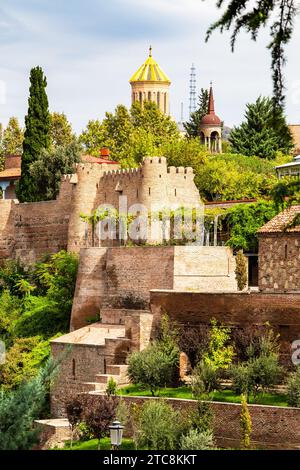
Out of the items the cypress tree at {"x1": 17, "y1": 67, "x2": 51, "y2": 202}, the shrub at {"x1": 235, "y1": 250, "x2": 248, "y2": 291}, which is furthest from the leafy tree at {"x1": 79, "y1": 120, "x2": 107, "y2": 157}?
the shrub at {"x1": 235, "y1": 250, "x2": 248, "y2": 291}

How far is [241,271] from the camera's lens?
34906 mm

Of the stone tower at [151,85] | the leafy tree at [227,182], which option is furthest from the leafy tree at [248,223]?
the stone tower at [151,85]

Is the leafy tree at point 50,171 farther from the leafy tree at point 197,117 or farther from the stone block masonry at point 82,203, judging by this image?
the leafy tree at point 197,117

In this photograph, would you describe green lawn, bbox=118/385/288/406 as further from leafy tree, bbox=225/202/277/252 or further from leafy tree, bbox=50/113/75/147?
leafy tree, bbox=50/113/75/147

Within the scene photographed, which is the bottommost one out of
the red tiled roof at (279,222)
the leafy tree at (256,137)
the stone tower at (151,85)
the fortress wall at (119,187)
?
the red tiled roof at (279,222)

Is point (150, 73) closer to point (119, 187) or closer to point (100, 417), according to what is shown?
point (119, 187)

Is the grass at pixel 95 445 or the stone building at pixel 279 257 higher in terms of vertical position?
the stone building at pixel 279 257

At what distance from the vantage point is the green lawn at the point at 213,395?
93.3ft

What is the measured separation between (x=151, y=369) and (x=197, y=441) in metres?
5.26

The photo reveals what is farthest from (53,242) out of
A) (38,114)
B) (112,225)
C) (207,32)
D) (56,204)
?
(207,32)

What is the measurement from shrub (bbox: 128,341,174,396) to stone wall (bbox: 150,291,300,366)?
1.73m

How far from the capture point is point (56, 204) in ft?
147

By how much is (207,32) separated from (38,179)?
126ft

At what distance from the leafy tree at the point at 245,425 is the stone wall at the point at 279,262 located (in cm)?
597
